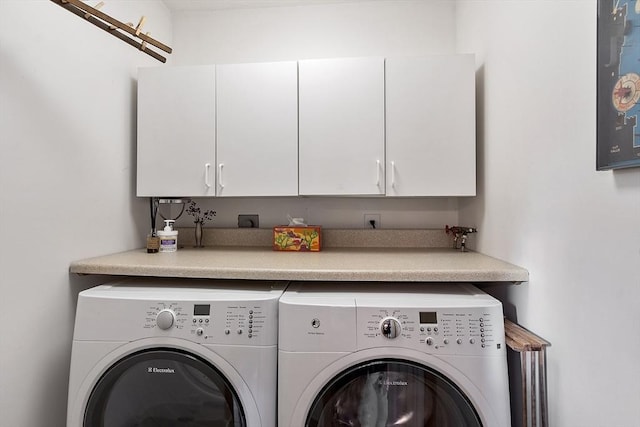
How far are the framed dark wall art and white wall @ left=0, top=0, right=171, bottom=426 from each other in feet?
5.86

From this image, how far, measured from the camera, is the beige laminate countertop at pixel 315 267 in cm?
111

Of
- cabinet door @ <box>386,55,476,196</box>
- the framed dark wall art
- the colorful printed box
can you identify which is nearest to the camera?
the framed dark wall art

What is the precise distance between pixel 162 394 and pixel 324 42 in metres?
2.05

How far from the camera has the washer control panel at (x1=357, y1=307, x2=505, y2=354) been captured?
0.97 metres

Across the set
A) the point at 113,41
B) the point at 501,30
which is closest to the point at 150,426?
the point at 113,41

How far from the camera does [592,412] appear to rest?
0.80 meters

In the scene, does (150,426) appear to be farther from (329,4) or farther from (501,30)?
(329,4)

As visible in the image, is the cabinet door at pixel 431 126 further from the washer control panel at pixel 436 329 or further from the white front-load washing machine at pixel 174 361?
the white front-load washing machine at pixel 174 361

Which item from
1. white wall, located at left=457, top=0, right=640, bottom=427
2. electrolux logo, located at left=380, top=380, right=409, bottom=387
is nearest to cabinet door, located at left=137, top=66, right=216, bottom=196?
electrolux logo, located at left=380, top=380, right=409, bottom=387

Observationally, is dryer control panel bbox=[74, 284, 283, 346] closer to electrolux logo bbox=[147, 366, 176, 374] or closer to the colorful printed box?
electrolux logo bbox=[147, 366, 176, 374]

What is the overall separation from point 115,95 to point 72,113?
0.32 m

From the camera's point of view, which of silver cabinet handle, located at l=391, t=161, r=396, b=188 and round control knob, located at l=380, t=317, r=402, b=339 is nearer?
round control knob, located at l=380, t=317, r=402, b=339

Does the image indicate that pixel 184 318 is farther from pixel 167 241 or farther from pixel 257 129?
pixel 257 129

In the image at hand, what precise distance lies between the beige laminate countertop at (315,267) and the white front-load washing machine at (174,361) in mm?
107
